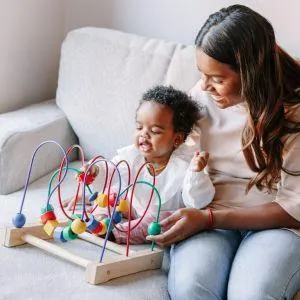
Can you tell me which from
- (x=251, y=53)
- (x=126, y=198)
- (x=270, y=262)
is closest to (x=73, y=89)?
(x=126, y=198)

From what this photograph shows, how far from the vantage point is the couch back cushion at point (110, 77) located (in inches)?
82.6

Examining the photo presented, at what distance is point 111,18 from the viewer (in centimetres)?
251

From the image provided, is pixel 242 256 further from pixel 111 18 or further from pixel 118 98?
pixel 111 18

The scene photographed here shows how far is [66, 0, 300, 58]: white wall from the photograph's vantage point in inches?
84.3

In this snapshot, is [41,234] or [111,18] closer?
[41,234]

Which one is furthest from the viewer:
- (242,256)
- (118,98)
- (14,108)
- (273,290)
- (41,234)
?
(14,108)

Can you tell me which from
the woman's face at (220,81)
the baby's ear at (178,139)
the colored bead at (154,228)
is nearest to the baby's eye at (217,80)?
the woman's face at (220,81)

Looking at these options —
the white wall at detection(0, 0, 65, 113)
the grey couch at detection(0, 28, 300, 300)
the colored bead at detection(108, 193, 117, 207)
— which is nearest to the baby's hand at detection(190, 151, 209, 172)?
the colored bead at detection(108, 193, 117, 207)

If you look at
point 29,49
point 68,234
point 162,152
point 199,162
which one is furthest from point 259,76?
point 29,49

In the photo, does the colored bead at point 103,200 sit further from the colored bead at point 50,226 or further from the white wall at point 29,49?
the white wall at point 29,49

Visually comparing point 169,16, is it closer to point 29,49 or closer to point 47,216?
point 29,49

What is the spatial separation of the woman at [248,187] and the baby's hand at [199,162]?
9cm

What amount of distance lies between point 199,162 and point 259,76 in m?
0.26

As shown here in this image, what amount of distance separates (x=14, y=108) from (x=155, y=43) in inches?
22.5
